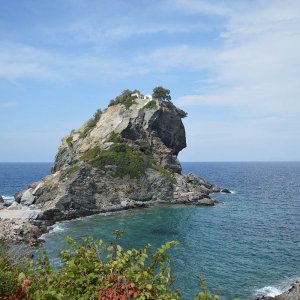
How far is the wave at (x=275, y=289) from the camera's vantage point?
35.0 metres

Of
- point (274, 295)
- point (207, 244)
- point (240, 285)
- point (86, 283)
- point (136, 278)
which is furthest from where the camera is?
point (207, 244)

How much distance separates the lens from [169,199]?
292ft

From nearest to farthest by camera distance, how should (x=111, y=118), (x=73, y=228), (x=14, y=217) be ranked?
(x=73, y=228), (x=14, y=217), (x=111, y=118)

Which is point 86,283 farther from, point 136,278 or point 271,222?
point 271,222

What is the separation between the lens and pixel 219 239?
55969 mm

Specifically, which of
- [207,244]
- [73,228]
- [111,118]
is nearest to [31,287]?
[207,244]

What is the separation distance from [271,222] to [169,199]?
88.9 feet

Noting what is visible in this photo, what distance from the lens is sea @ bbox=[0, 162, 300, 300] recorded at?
38.3m

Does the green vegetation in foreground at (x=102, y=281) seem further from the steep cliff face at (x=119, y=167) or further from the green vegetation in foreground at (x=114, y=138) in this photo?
the green vegetation in foreground at (x=114, y=138)

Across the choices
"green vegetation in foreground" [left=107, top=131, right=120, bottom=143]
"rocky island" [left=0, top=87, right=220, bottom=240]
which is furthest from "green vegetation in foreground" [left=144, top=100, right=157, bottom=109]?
"green vegetation in foreground" [left=107, top=131, right=120, bottom=143]

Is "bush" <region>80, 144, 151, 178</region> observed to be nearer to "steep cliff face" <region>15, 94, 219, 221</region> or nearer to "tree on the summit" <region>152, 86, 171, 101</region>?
"steep cliff face" <region>15, 94, 219, 221</region>

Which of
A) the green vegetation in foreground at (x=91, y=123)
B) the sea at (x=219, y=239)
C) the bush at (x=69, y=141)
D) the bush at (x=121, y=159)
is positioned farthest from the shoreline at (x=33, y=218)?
the green vegetation in foreground at (x=91, y=123)

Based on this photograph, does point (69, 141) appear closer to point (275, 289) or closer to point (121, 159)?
point (121, 159)

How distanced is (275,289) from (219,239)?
64.9 feet
